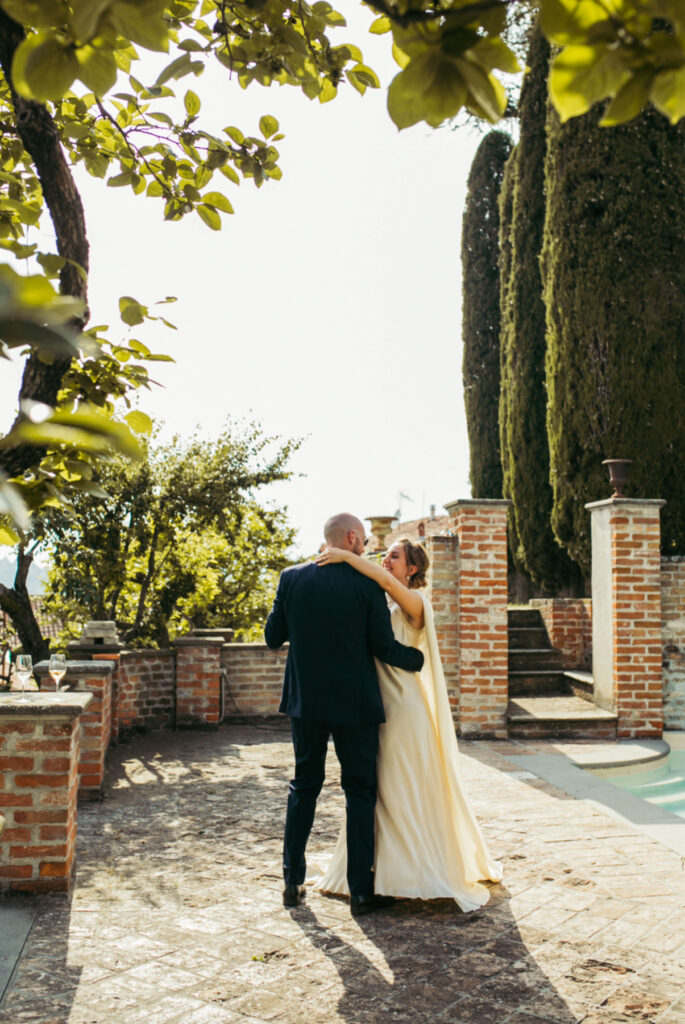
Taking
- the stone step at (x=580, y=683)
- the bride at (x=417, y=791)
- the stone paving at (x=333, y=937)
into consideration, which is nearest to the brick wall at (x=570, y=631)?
the stone step at (x=580, y=683)

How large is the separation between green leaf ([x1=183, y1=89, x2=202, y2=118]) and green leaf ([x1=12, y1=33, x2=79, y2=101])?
2.32 meters

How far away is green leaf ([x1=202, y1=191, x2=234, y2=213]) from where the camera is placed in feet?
9.89

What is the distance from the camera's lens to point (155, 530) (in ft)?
32.8

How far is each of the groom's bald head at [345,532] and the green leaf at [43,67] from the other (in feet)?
9.94

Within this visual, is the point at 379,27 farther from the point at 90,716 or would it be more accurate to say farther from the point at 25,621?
the point at 25,621

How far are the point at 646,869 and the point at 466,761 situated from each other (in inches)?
109

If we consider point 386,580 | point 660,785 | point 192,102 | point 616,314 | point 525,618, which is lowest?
point 660,785

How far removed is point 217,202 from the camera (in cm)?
304

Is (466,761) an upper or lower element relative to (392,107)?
lower

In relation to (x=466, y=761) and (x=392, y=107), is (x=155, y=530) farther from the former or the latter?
(x=392, y=107)

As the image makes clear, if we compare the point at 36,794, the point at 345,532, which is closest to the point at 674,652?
the point at 345,532

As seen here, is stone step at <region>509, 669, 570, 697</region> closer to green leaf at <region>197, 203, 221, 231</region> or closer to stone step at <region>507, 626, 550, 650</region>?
stone step at <region>507, 626, 550, 650</region>

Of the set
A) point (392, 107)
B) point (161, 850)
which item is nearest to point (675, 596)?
point (161, 850)

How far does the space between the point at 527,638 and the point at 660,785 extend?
3.54 meters
